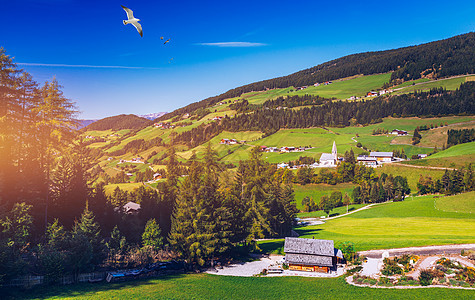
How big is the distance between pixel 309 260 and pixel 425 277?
42.7 ft

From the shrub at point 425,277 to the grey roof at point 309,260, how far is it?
9.96 meters

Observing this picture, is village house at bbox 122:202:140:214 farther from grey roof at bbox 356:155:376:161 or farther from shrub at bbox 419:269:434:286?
grey roof at bbox 356:155:376:161

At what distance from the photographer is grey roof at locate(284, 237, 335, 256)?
36.2m

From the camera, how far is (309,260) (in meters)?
36.4

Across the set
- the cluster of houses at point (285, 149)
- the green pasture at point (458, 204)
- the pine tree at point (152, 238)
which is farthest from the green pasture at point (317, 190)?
the pine tree at point (152, 238)

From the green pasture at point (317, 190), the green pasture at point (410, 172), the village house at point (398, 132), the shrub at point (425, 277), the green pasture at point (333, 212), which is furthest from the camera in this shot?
the village house at point (398, 132)

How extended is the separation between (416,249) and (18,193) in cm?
5236

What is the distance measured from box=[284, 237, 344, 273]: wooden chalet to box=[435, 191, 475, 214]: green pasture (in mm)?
51850

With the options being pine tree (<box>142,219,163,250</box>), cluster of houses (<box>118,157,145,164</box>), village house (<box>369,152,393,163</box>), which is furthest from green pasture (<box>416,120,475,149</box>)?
cluster of houses (<box>118,157,145,164</box>)

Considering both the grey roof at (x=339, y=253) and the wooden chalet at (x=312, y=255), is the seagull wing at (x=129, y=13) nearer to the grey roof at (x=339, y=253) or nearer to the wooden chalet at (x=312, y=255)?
the wooden chalet at (x=312, y=255)

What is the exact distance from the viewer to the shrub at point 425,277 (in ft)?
91.8

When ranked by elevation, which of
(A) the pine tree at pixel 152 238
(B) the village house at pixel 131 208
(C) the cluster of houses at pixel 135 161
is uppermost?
(C) the cluster of houses at pixel 135 161

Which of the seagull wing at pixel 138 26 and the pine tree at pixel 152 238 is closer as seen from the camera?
the seagull wing at pixel 138 26

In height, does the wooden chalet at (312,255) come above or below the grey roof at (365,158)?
below
